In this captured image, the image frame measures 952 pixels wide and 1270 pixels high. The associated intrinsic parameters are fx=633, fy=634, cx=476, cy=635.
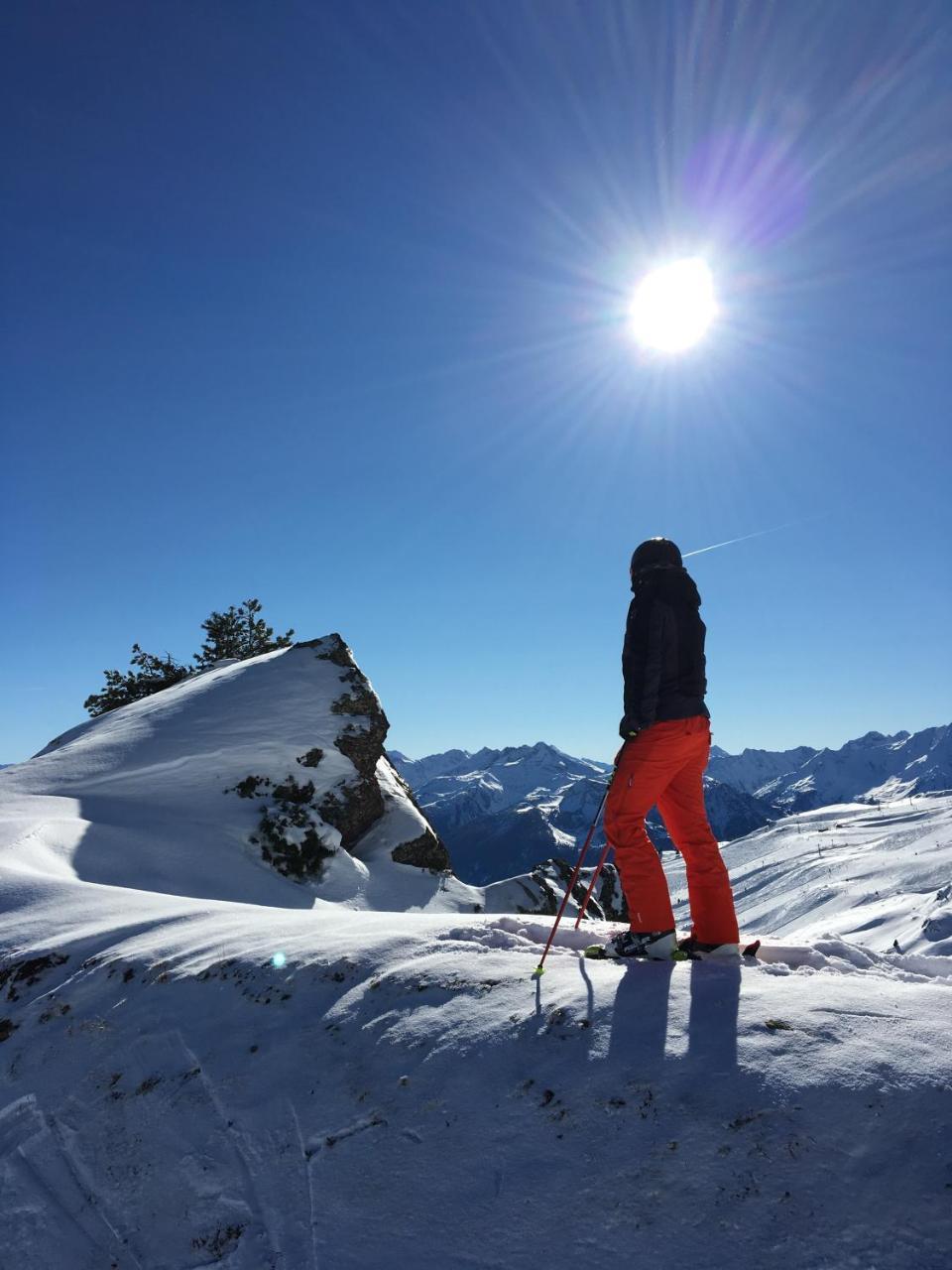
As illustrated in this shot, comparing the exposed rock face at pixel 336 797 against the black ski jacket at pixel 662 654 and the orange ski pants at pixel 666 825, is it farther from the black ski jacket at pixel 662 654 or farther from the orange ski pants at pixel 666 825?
the black ski jacket at pixel 662 654

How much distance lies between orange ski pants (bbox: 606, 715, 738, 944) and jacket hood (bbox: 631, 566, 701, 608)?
1.11 meters

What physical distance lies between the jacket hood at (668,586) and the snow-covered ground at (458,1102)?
302cm

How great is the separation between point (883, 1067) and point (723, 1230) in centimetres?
112

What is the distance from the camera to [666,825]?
5863mm

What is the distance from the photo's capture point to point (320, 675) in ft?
62.1

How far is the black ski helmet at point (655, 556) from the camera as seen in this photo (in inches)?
239

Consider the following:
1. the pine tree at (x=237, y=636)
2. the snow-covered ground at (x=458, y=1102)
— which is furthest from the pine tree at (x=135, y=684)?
the snow-covered ground at (x=458, y=1102)

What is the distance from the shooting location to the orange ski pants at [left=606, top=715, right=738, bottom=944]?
17.6 ft

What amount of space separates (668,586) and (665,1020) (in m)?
3.56

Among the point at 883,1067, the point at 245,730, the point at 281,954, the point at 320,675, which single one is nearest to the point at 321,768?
the point at 245,730

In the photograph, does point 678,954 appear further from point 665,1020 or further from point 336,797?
point 336,797

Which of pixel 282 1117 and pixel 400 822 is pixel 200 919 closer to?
pixel 282 1117

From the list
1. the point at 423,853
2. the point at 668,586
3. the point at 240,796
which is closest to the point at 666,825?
the point at 668,586

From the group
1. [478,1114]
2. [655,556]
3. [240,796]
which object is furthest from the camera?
[240,796]
